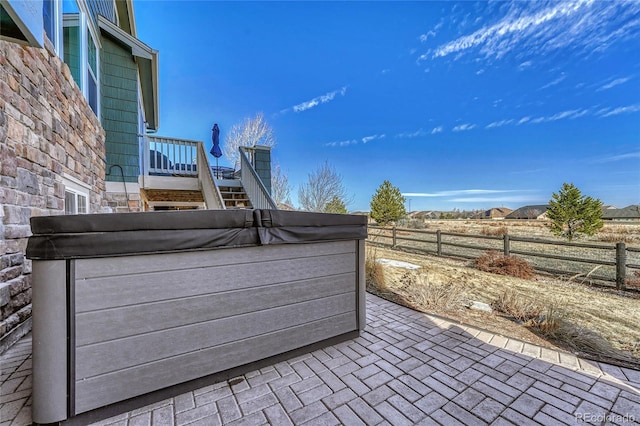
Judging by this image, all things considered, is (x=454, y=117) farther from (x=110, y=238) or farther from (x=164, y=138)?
(x=110, y=238)

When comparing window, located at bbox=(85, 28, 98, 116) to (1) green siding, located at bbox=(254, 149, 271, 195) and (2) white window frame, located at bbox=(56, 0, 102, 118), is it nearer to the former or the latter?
(2) white window frame, located at bbox=(56, 0, 102, 118)

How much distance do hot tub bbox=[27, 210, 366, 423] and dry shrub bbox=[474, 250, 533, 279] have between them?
228 inches

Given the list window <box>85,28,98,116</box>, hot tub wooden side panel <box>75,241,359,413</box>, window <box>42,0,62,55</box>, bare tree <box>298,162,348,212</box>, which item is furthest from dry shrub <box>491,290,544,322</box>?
bare tree <box>298,162,348,212</box>

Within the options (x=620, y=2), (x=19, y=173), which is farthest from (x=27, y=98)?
(x=620, y=2)

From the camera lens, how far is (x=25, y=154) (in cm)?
266

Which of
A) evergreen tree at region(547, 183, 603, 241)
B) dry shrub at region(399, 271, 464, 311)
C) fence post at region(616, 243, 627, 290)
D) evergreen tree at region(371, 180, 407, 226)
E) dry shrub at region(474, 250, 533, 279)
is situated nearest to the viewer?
dry shrub at region(399, 271, 464, 311)

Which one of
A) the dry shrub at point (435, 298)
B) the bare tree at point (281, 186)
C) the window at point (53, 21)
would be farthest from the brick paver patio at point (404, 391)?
the bare tree at point (281, 186)

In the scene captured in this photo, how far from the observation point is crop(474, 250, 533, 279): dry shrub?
6.23 m

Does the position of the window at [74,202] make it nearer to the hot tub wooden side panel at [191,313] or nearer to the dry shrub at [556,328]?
A: the hot tub wooden side panel at [191,313]

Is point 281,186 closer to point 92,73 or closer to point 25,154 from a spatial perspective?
point 92,73

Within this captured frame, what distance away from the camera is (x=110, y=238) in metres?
1.62

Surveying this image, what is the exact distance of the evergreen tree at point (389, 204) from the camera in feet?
60.3

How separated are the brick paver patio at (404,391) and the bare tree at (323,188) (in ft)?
37.1

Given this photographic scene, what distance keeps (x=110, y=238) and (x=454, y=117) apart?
19924mm
